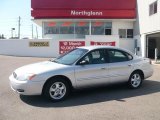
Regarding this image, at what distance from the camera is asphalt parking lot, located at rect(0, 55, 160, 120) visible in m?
6.03

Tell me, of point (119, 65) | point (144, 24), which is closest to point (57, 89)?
point (119, 65)

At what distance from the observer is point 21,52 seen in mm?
29266

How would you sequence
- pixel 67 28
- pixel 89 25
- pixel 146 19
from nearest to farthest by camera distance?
pixel 146 19 < pixel 89 25 < pixel 67 28

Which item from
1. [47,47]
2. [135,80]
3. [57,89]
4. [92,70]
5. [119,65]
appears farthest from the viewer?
[47,47]

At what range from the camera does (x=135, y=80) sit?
30.0ft

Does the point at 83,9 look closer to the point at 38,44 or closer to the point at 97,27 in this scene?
the point at 97,27

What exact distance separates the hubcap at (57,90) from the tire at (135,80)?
8.54 ft

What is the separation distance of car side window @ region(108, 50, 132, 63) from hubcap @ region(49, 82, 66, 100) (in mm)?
1923

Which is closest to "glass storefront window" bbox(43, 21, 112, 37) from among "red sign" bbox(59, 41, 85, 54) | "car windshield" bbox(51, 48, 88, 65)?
"red sign" bbox(59, 41, 85, 54)

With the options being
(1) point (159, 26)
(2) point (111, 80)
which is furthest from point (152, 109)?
(1) point (159, 26)

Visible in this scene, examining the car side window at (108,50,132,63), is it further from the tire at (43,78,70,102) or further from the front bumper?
the front bumper

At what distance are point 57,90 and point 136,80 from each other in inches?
123

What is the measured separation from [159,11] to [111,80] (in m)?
15.0

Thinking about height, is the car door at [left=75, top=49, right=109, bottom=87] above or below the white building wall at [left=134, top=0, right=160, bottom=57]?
below
